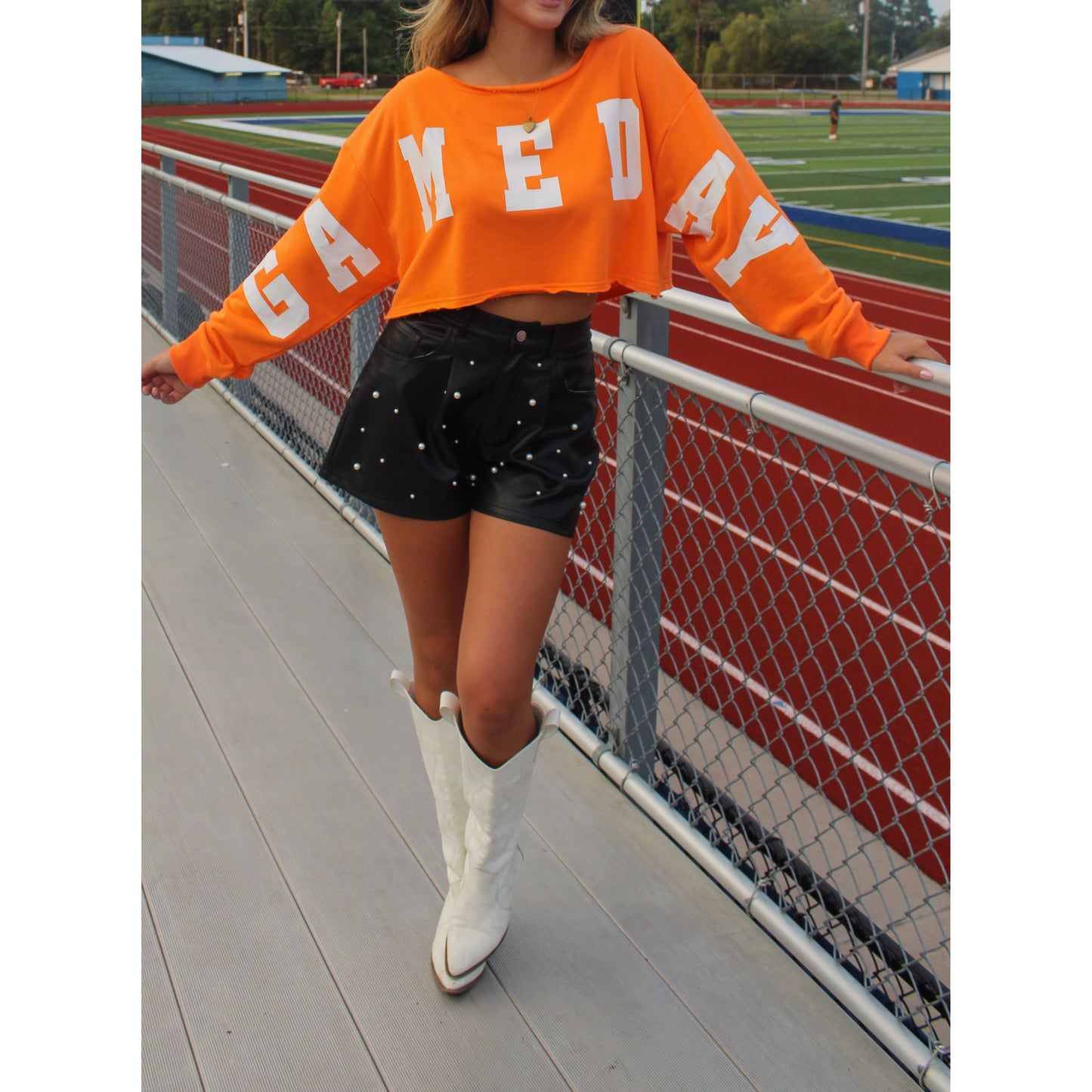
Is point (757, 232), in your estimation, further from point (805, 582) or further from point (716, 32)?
point (716, 32)

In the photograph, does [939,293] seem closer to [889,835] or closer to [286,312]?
[889,835]

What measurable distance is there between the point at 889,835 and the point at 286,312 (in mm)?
2124

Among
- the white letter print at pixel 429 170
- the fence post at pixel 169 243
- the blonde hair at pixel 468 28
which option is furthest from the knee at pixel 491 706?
the fence post at pixel 169 243

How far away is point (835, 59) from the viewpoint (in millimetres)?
62781

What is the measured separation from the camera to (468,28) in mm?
1627

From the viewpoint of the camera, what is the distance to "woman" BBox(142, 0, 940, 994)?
5.23 feet

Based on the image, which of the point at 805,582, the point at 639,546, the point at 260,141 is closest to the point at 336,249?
the point at 639,546

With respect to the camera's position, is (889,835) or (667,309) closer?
(667,309)

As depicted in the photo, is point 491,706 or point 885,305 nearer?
point 491,706

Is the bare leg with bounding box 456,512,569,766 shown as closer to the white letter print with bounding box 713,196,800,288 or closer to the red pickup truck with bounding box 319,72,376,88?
the white letter print with bounding box 713,196,800,288

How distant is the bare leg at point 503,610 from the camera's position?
1.70m

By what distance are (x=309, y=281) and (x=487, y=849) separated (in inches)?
36.8

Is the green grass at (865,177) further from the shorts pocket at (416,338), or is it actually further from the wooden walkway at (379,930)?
the shorts pocket at (416,338)

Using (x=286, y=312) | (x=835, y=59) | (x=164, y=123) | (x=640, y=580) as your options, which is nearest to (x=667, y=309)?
(x=640, y=580)
